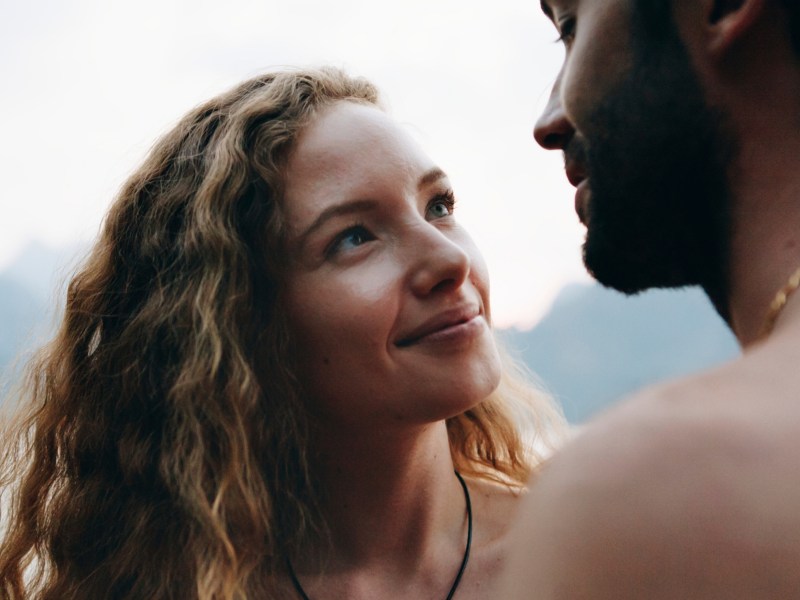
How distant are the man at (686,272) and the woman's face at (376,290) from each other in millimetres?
418

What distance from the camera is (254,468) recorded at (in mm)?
1955

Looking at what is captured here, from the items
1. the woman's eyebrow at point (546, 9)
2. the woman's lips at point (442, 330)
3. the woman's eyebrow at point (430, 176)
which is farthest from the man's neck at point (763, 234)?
the woman's eyebrow at point (430, 176)

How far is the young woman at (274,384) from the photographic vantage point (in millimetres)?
1848

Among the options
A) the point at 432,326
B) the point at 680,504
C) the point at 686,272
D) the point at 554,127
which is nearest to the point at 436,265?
the point at 432,326

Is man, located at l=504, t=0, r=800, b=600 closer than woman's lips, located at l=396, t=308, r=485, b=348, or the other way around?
man, located at l=504, t=0, r=800, b=600

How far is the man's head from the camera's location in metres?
1.18

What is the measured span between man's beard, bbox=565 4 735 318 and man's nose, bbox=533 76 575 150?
0.19 m

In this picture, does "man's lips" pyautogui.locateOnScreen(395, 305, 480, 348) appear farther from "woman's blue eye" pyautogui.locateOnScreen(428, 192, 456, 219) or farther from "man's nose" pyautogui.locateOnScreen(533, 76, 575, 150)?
"man's nose" pyautogui.locateOnScreen(533, 76, 575, 150)

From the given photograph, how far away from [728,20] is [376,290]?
92 cm

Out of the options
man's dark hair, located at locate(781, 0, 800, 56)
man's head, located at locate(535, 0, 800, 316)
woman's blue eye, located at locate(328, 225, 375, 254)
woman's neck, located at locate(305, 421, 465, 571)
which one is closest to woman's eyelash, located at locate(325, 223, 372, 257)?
woman's blue eye, located at locate(328, 225, 375, 254)

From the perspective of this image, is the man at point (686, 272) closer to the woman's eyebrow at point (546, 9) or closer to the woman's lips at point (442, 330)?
the woman's eyebrow at point (546, 9)

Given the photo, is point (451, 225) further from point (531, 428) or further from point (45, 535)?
point (45, 535)

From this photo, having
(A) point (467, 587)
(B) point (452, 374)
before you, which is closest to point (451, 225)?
(B) point (452, 374)

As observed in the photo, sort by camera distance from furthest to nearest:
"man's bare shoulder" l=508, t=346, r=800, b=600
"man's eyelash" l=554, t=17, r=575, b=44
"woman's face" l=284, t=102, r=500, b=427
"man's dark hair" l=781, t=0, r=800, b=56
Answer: "woman's face" l=284, t=102, r=500, b=427 → "man's eyelash" l=554, t=17, r=575, b=44 → "man's dark hair" l=781, t=0, r=800, b=56 → "man's bare shoulder" l=508, t=346, r=800, b=600
